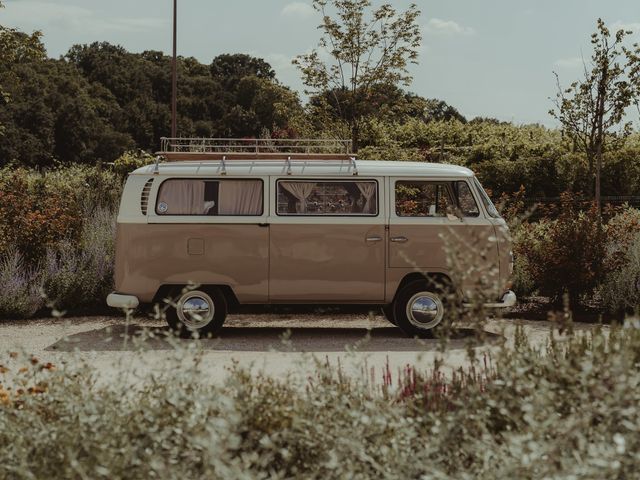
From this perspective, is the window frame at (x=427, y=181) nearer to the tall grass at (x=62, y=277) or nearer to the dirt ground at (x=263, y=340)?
the dirt ground at (x=263, y=340)

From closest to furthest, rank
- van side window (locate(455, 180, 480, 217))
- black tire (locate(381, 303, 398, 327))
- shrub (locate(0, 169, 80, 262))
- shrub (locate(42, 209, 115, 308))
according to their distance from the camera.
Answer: van side window (locate(455, 180, 480, 217))
black tire (locate(381, 303, 398, 327))
shrub (locate(42, 209, 115, 308))
shrub (locate(0, 169, 80, 262))

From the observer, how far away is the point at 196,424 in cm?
455

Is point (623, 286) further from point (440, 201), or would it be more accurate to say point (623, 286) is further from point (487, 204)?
point (440, 201)

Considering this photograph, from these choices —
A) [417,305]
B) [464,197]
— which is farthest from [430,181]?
[417,305]

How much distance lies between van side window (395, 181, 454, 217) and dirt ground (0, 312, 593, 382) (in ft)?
4.42

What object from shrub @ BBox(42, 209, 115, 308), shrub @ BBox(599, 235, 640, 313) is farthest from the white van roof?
shrub @ BBox(599, 235, 640, 313)

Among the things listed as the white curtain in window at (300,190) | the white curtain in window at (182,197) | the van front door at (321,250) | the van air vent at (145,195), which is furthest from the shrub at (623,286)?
the van air vent at (145,195)

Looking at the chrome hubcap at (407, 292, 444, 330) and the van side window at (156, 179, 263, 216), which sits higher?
the van side window at (156, 179, 263, 216)

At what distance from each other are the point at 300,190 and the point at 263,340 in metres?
1.75

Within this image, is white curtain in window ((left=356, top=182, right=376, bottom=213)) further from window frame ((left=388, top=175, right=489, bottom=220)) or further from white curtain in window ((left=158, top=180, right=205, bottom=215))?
white curtain in window ((left=158, top=180, right=205, bottom=215))

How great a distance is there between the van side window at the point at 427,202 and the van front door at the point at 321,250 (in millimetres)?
417

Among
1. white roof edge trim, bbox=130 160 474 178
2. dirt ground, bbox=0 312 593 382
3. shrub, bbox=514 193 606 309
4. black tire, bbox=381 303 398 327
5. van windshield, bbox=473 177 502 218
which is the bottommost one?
dirt ground, bbox=0 312 593 382

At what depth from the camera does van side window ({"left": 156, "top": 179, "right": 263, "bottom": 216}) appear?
10.5m

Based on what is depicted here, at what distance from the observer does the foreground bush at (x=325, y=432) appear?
13.3ft
